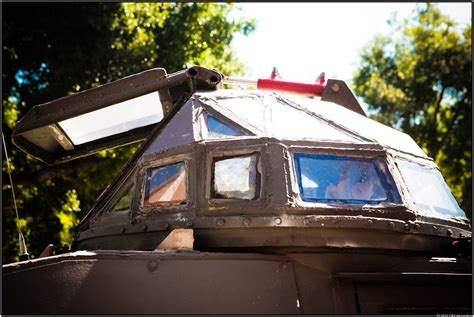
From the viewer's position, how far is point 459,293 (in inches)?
115

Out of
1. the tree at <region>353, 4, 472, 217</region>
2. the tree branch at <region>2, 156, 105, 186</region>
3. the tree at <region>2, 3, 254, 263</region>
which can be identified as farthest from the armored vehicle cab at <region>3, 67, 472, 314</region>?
the tree at <region>353, 4, 472, 217</region>

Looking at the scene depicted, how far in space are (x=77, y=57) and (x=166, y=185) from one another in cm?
1043

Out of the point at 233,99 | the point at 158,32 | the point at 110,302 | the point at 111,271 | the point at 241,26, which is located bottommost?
the point at 110,302

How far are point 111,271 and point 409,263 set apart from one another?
1.83 m

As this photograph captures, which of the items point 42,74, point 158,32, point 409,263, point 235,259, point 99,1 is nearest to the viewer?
point 235,259

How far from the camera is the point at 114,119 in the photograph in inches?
196

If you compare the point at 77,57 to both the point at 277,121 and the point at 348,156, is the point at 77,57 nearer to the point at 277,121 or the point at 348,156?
the point at 277,121

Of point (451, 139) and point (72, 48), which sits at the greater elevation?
point (451, 139)

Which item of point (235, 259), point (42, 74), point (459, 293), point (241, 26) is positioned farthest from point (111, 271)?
point (241, 26)

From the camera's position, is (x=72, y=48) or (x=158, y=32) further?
(x=158, y=32)

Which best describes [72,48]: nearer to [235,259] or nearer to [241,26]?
[241,26]

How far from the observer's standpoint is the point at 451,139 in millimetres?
21766

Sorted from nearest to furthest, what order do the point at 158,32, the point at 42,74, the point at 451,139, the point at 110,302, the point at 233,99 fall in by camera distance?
the point at 110,302 → the point at 233,99 → the point at 42,74 → the point at 158,32 → the point at 451,139

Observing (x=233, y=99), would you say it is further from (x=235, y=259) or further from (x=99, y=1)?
(x=99, y=1)
